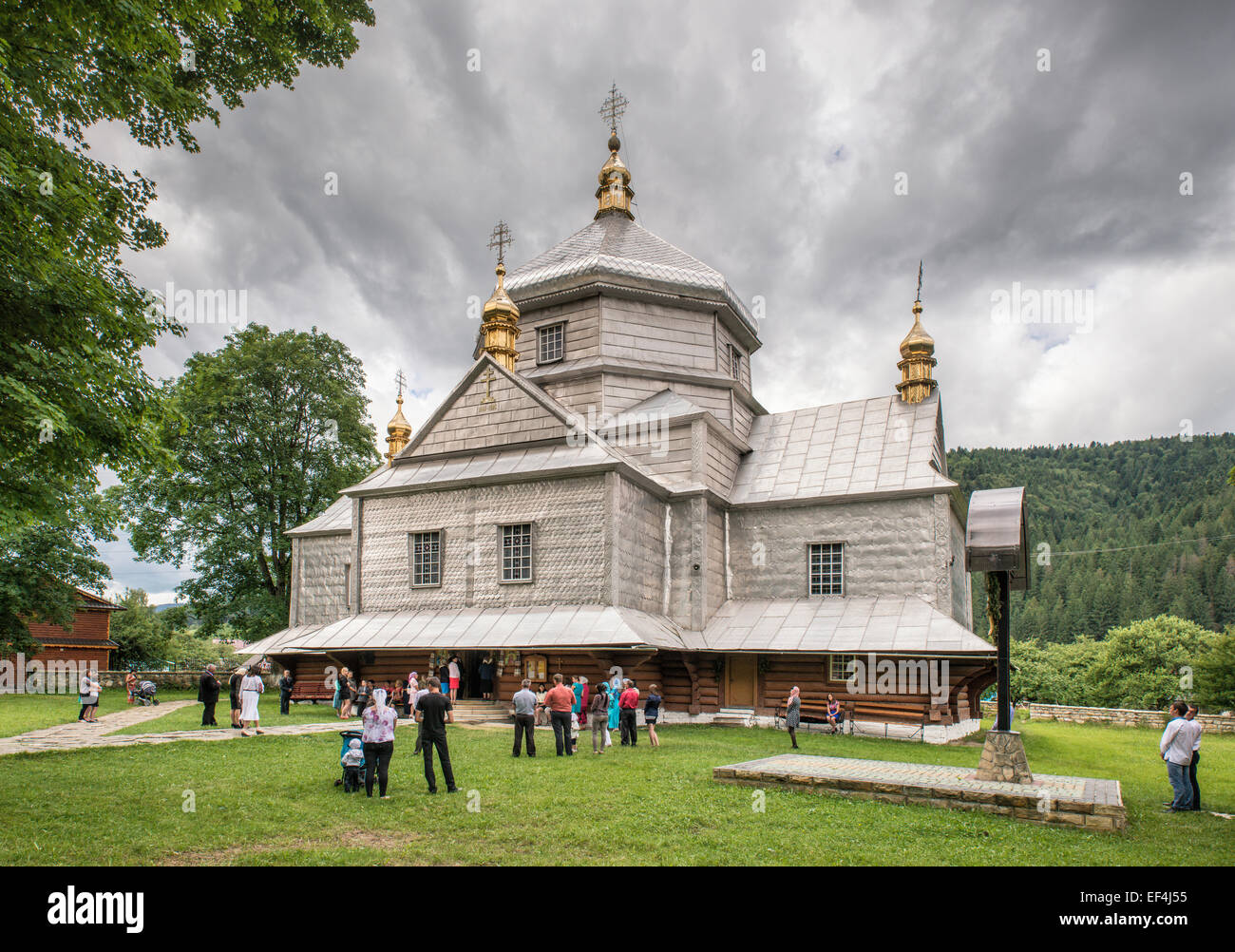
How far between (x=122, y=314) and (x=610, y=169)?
2395cm

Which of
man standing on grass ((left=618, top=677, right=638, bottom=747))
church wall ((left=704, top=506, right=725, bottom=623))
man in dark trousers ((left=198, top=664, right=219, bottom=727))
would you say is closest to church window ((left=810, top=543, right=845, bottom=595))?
church wall ((left=704, top=506, right=725, bottom=623))

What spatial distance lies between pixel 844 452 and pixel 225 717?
2025 centimetres

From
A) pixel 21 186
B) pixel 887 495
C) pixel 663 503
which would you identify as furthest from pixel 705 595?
pixel 21 186

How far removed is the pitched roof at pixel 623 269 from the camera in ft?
90.3

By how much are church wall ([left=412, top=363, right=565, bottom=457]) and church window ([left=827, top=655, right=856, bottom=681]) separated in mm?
9979

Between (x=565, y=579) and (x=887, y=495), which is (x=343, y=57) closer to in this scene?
(x=565, y=579)

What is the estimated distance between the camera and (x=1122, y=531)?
114 m

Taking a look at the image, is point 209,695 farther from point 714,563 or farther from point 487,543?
point 714,563

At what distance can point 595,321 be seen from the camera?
27359 millimetres

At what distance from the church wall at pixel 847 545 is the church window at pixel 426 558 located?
9.13 m

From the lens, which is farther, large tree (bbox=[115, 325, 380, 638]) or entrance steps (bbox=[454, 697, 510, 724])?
large tree (bbox=[115, 325, 380, 638])

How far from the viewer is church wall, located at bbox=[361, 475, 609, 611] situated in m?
21.6

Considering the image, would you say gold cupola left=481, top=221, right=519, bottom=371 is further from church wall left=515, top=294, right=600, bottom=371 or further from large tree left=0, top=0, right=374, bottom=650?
large tree left=0, top=0, right=374, bottom=650

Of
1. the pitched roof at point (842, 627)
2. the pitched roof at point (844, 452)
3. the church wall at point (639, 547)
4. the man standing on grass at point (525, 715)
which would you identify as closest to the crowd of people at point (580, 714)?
the man standing on grass at point (525, 715)
